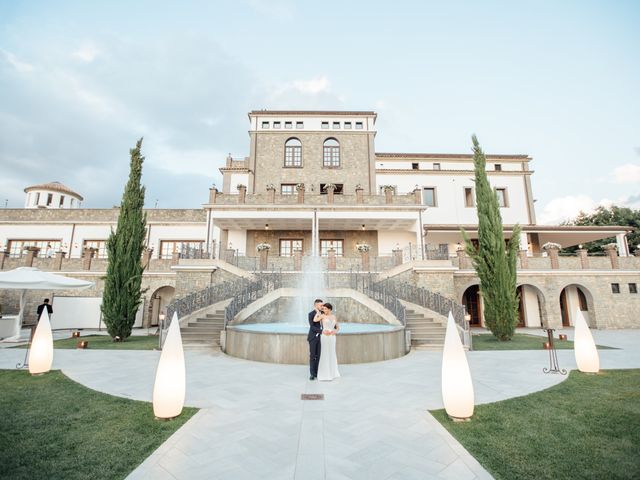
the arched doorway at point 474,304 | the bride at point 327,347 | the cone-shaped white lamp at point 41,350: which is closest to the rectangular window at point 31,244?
the cone-shaped white lamp at point 41,350

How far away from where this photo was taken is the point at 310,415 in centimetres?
483

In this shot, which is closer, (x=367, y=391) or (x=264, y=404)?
(x=264, y=404)

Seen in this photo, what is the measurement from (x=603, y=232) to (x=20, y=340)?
34303mm

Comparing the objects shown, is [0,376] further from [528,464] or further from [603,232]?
[603,232]

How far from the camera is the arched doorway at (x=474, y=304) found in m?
21.5

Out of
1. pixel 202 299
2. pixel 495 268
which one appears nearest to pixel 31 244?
pixel 202 299

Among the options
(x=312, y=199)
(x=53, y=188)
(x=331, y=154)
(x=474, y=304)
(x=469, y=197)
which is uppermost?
(x=53, y=188)

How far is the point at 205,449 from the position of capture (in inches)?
144

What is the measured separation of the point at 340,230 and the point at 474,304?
430 inches

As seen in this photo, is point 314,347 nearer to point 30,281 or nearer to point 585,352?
point 585,352

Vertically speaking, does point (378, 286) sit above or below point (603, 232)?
below

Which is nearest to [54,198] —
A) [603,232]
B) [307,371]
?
[307,371]

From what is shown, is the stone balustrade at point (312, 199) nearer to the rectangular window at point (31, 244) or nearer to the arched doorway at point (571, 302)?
the arched doorway at point (571, 302)

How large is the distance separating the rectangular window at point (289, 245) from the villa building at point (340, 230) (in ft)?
0.37
